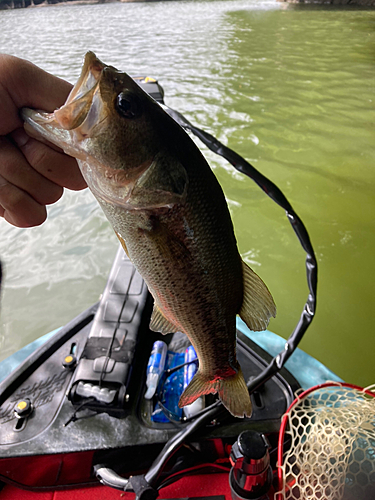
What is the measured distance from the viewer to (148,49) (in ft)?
48.2

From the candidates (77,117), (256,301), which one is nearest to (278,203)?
(256,301)

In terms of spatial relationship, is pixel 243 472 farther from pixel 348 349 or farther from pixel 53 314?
pixel 53 314

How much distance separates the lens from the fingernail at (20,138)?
1.00 meters

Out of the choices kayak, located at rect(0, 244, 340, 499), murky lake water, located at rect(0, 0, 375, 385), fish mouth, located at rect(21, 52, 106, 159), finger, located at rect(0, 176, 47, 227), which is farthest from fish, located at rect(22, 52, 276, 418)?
murky lake water, located at rect(0, 0, 375, 385)

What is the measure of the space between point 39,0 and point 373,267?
4955cm

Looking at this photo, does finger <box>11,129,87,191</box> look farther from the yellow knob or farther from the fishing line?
the yellow knob

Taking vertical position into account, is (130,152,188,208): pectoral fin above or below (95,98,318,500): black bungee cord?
above

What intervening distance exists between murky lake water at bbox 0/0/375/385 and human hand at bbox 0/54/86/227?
2.88 m

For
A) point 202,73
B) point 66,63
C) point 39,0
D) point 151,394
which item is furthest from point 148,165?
point 39,0

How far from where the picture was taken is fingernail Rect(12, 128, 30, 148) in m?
1.00

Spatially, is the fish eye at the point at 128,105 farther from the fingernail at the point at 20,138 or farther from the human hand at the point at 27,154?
the fingernail at the point at 20,138

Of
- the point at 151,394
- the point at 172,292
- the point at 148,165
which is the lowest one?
the point at 151,394

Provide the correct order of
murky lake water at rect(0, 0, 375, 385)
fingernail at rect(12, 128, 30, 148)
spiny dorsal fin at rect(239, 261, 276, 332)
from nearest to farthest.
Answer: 1. fingernail at rect(12, 128, 30, 148)
2. spiny dorsal fin at rect(239, 261, 276, 332)
3. murky lake water at rect(0, 0, 375, 385)

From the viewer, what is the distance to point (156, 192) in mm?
1006
